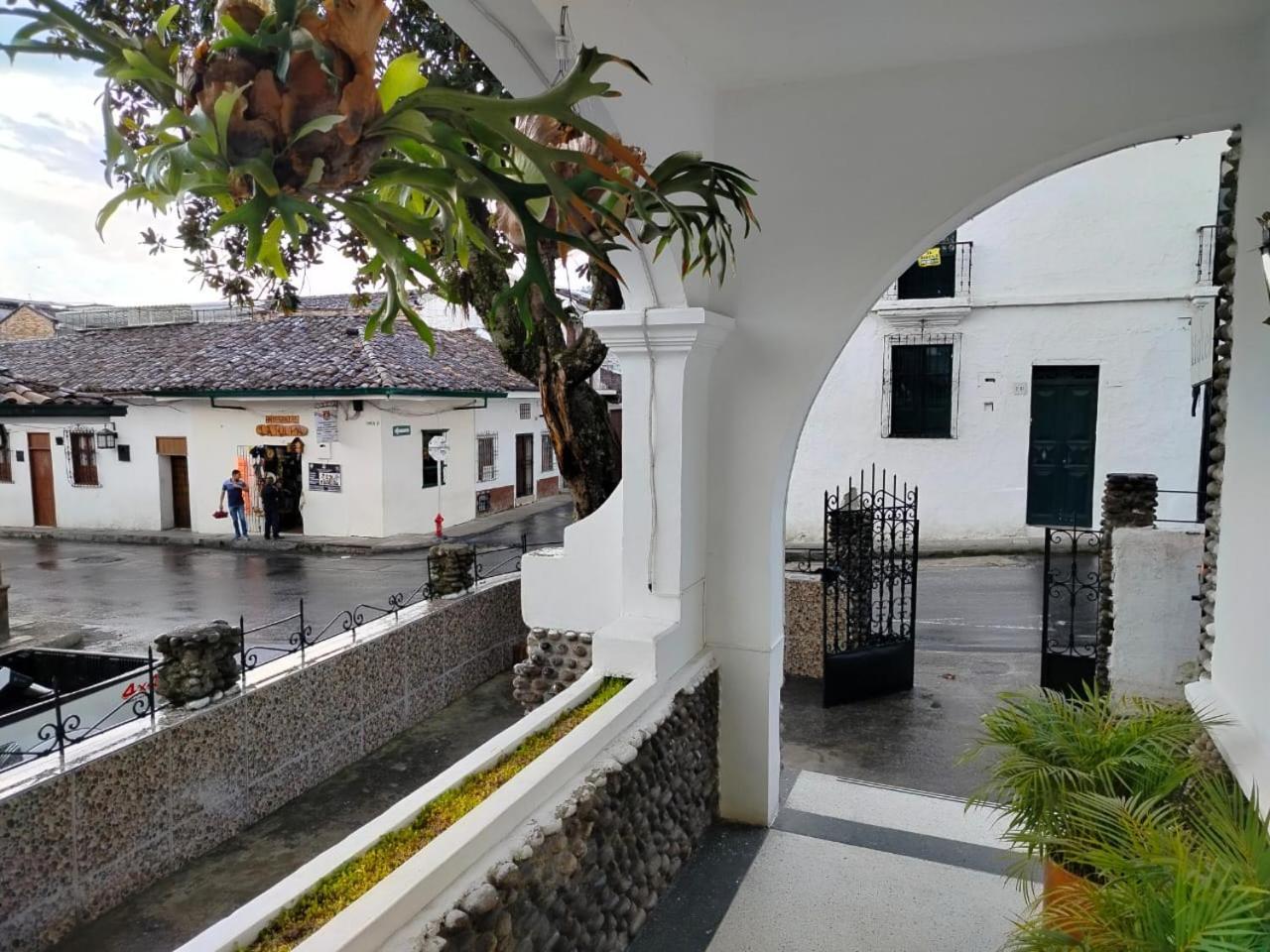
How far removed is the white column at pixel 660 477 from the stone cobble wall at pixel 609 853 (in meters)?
0.30

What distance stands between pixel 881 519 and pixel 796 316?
282 cm

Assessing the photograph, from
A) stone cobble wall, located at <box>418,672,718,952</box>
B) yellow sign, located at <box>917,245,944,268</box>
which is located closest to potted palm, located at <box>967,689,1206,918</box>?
stone cobble wall, located at <box>418,672,718,952</box>

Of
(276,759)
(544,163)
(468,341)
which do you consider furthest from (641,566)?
(468,341)

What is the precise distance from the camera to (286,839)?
4102 mm

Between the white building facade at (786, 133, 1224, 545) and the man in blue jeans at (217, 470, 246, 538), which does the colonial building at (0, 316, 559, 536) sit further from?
the white building facade at (786, 133, 1224, 545)

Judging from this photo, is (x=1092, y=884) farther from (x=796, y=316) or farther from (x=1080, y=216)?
(x=1080, y=216)

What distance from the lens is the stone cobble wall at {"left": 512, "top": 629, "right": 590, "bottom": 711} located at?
447 centimetres

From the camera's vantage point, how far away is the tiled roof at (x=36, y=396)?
3.72 m

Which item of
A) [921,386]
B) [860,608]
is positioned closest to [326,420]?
[921,386]

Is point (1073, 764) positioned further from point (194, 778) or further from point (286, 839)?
point (194, 778)

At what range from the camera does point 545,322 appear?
5195 millimetres

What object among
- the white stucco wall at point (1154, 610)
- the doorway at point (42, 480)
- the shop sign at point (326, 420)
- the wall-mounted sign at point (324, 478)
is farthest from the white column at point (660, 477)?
the doorway at point (42, 480)

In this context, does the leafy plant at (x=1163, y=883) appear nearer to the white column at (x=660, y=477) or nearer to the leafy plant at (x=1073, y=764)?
the leafy plant at (x=1073, y=764)

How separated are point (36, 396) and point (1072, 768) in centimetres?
447
